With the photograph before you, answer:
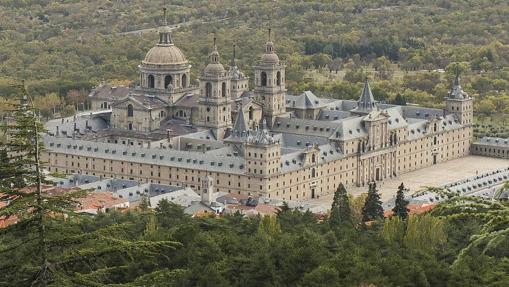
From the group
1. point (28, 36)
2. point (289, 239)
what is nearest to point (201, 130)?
point (289, 239)

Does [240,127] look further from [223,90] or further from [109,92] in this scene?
[109,92]

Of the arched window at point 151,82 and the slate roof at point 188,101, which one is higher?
the arched window at point 151,82

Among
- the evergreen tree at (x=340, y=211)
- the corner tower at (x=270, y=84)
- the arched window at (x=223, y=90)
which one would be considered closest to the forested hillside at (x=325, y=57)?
the corner tower at (x=270, y=84)

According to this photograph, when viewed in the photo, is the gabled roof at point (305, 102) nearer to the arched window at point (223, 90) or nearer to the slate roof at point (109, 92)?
the arched window at point (223, 90)

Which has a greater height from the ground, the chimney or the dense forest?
the dense forest

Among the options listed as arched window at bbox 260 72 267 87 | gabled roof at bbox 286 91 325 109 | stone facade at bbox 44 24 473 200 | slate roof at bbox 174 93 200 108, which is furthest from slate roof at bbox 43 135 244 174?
gabled roof at bbox 286 91 325 109

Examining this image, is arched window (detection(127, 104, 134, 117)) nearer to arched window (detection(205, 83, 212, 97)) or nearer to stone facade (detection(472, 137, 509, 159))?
arched window (detection(205, 83, 212, 97))

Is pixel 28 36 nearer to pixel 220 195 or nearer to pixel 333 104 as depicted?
pixel 333 104
